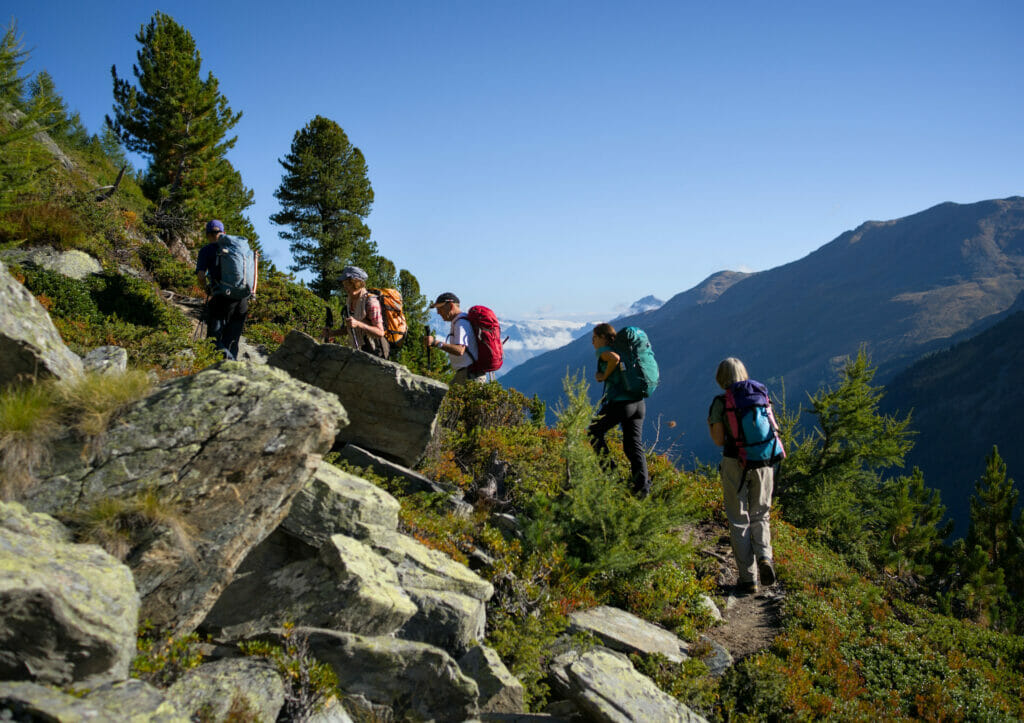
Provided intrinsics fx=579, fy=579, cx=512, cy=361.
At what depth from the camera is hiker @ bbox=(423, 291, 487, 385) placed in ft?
30.0

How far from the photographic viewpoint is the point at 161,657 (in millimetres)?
3861

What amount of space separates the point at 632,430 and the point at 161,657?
635 cm

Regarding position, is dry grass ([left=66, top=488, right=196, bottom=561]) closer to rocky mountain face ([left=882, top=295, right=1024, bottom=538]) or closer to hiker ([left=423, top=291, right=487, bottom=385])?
hiker ([left=423, top=291, right=487, bottom=385])

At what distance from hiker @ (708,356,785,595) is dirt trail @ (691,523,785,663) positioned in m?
0.23

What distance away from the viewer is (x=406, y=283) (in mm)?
39875

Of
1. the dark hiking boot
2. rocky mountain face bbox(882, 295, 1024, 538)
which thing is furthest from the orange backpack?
rocky mountain face bbox(882, 295, 1024, 538)

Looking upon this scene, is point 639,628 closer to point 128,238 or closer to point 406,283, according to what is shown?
point 128,238

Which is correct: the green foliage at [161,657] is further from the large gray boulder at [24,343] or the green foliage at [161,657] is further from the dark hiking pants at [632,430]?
the dark hiking pants at [632,430]

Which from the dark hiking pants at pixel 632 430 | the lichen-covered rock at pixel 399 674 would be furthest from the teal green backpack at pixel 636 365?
the lichen-covered rock at pixel 399 674

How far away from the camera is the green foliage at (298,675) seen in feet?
13.6

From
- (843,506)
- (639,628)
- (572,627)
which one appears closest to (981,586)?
(843,506)

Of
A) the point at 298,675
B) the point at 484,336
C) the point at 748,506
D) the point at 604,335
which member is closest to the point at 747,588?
the point at 748,506

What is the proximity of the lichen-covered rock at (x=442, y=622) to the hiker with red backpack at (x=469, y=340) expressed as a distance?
4416 millimetres

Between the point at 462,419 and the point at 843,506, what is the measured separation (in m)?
8.42
